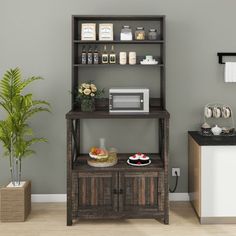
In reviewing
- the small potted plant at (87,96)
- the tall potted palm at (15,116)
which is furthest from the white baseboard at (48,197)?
the small potted plant at (87,96)

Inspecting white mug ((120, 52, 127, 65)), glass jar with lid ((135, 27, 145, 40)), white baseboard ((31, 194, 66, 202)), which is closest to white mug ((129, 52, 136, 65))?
white mug ((120, 52, 127, 65))

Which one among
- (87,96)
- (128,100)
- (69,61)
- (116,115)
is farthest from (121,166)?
(69,61)

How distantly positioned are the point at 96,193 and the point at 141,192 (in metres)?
0.39

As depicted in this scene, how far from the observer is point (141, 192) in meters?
3.51

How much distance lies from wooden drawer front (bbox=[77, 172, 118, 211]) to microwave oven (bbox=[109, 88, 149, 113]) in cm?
60

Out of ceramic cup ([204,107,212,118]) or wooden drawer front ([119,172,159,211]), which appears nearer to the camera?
A: wooden drawer front ([119,172,159,211])

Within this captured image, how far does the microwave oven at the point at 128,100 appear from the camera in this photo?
11.8 feet

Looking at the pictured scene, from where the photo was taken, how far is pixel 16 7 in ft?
12.7

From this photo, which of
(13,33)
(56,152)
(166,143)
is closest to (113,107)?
(166,143)

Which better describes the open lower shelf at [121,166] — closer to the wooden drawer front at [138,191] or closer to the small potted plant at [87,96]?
the wooden drawer front at [138,191]

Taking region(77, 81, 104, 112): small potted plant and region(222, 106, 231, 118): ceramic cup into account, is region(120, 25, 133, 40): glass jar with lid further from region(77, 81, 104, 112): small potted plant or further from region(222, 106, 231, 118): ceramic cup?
region(222, 106, 231, 118): ceramic cup

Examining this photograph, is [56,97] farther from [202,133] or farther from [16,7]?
[202,133]

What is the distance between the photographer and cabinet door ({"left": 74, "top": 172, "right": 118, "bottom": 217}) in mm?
3490

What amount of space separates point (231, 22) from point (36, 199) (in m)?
2.62
